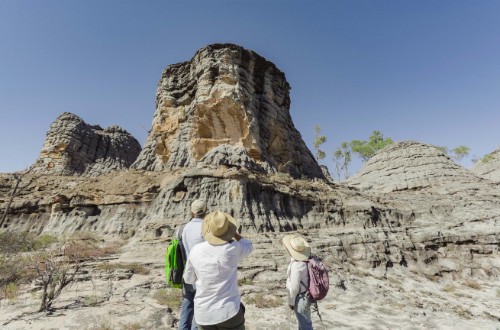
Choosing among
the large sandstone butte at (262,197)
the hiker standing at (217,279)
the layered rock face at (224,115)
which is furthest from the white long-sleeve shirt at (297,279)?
the layered rock face at (224,115)

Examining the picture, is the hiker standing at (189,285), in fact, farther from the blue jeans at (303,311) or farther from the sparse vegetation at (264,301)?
the sparse vegetation at (264,301)

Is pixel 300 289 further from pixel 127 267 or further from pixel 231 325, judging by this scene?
pixel 127 267

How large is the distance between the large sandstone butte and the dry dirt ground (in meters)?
2.36

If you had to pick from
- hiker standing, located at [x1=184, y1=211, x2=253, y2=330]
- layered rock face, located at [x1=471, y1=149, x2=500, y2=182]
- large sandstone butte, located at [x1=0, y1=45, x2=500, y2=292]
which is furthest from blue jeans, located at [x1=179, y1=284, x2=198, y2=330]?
layered rock face, located at [x1=471, y1=149, x2=500, y2=182]

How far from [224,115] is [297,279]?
1045 inches

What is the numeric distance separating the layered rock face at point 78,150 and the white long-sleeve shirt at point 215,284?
152 ft

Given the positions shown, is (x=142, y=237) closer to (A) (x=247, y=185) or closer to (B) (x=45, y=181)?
(A) (x=247, y=185)

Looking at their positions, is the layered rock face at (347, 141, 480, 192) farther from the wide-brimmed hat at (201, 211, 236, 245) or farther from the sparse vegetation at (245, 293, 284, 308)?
the wide-brimmed hat at (201, 211, 236, 245)

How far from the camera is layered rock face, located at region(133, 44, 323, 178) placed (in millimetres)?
29422

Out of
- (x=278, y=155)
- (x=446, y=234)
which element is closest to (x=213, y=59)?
(x=278, y=155)

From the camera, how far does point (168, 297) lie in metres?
8.40

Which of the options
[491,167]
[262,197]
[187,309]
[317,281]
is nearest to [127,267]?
[187,309]

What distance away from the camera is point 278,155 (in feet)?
107

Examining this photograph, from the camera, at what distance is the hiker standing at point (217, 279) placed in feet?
10.1
